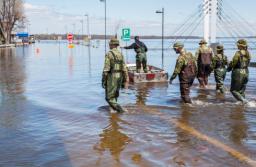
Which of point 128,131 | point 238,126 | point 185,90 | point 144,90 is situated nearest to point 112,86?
point 128,131

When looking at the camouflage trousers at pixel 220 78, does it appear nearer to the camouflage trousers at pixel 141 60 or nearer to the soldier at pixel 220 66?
the soldier at pixel 220 66

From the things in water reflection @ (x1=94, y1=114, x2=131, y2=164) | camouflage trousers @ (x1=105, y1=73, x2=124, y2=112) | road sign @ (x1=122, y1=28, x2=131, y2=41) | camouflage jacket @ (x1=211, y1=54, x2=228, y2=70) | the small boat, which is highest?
road sign @ (x1=122, y1=28, x2=131, y2=41)

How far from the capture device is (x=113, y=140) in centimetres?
757

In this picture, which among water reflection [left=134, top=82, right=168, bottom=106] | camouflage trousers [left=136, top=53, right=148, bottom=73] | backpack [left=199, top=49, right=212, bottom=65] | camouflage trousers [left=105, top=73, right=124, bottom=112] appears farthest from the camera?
camouflage trousers [left=136, top=53, right=148, bottom=73]

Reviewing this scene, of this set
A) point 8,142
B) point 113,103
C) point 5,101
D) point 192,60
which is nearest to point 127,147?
point 8,142

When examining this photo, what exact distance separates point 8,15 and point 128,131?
8265 centimetres

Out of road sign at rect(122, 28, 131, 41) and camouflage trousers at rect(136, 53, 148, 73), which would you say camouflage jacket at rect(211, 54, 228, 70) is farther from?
road sign at rect(122, 28, 131, 41)

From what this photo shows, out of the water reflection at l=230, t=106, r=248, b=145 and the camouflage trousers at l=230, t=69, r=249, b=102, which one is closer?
the water reflection at l=230, t=106, r=248, b=145

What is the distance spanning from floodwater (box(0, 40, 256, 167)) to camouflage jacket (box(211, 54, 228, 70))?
3.07ft

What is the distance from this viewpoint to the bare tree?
85.9 m

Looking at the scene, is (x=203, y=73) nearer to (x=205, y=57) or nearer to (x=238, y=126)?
(x=205, y=57)

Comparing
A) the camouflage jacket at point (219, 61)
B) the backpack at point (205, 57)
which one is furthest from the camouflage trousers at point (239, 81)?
the backpack at point (205, 57)

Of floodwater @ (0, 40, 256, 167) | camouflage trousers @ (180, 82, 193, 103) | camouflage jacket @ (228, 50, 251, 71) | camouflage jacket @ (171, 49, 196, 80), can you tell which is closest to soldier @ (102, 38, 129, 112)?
floodwater @ (0, 40, 256, 167)

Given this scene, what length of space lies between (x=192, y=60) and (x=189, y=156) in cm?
462
